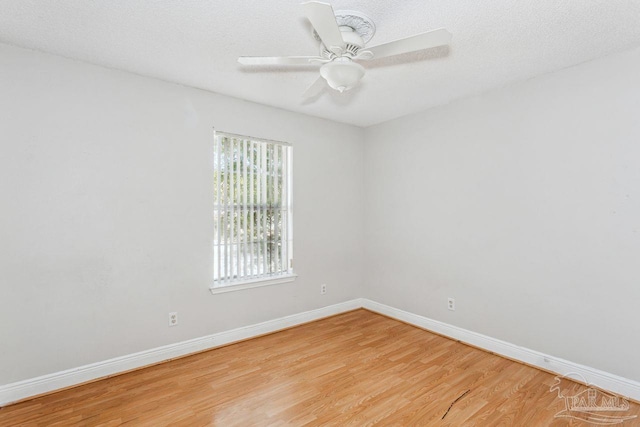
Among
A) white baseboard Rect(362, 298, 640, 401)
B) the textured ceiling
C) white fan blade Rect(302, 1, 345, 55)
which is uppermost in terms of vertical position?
the textured ceiling

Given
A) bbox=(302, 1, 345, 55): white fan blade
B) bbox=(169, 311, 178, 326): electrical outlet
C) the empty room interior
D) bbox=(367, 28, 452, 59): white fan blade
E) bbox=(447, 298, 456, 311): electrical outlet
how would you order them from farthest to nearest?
bbox=(447, 298, 456, 311): electrical outlet
bbox=(169, 311, 178, 326): electrical outlet
the empty room interior
bbox=(367, 28, 452, 59): white fan blade
bbox=(302, 1, 345, 55): white fan blade

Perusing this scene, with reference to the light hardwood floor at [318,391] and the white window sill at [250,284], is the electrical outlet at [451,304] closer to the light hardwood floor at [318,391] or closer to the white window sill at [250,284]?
the light hardwood floor at [318,391]

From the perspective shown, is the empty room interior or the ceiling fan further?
the empty room interior

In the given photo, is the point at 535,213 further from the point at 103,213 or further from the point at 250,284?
the point at 103,213

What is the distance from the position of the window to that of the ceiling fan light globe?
5.60 ft

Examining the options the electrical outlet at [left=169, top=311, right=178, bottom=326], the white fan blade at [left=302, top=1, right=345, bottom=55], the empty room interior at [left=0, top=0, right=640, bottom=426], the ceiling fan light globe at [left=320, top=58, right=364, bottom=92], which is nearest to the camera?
the white fan blade at [left=302, top=1, right=345, bottom=55]

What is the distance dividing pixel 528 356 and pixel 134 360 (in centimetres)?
338

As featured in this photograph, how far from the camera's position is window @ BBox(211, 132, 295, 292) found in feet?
10.5

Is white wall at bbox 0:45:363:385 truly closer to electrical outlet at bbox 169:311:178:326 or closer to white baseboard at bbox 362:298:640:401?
electrical outlet at bbox 169:311:178:326

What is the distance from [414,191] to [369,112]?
1072 millimetres

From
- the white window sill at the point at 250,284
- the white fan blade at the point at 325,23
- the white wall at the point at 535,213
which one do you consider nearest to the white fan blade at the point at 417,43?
the white fan blade at the point at 325,23

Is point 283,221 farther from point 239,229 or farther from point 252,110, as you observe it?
point 252,110

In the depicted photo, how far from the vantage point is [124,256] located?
265 centimetres

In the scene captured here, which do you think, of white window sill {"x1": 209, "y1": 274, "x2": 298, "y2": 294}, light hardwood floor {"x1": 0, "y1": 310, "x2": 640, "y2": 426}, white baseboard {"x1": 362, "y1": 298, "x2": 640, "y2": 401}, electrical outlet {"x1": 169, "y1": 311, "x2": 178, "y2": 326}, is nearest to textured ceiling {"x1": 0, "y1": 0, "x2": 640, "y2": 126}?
white window sill {"x1": 209, "y1": 274, "x2": 298, "y2": 294}
